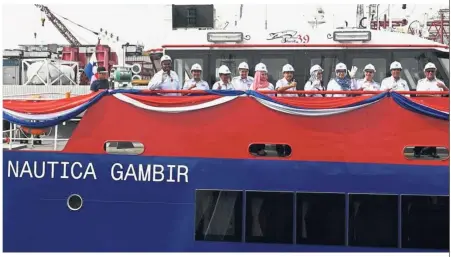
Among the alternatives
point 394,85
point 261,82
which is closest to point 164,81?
point 261,82

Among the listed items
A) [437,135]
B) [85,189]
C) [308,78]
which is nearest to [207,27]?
[308,78]

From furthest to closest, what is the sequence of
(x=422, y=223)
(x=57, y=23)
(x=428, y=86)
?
(x=57, y=23) → (x=428, y=86) → (x=422, y=223)

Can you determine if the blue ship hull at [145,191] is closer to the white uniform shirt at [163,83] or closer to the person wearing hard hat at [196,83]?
the white uniform shirt at [163,83]

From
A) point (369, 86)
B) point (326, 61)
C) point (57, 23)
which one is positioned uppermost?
point (57, 23)

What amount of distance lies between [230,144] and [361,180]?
5.33 feet

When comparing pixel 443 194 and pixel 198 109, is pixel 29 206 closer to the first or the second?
pixel 198 109

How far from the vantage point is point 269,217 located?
6941 millimetres

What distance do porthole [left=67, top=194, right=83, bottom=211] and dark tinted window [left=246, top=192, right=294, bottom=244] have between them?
2112 mm

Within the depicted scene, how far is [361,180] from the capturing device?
6.76 m

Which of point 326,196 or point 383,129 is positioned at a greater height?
point 383,129

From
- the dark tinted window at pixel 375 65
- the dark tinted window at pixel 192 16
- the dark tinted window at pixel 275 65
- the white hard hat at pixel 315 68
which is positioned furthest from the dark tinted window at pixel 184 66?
the dark tinted window at pixel 375 65

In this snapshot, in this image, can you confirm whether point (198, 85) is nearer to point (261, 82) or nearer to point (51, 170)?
point (261, 82)

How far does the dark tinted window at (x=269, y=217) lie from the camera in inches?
271

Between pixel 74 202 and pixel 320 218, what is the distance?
3.07 m
